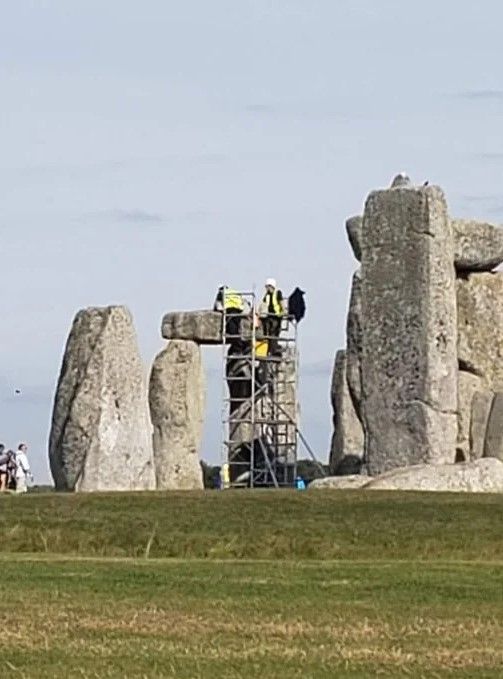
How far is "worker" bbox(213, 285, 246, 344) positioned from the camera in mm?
38688

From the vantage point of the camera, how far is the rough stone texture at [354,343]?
3359cm

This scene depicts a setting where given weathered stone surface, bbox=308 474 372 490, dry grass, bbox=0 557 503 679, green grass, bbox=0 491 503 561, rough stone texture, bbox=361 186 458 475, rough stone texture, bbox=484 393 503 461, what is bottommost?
dry grass, bbox=0 557 503 679

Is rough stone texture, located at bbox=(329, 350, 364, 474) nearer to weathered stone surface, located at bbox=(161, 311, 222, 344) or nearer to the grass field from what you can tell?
weathered stone surface, located at bbox=(161, 311, 222, 344)

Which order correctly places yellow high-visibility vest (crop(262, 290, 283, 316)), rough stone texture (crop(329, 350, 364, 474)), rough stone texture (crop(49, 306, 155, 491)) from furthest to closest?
yellow high-visibility vest (crop(262, 290, 283, 316)) → rough stone texture (crop(329, 350, 364, 474)) → rough stone texture (crop(49, 306, 155, 491))

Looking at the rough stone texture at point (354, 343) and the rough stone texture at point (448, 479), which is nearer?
the rough stone texture at point (448, 479)

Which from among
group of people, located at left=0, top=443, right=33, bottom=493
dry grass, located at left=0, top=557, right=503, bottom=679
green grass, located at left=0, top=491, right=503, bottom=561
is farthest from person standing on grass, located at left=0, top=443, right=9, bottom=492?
dry grass, located at left=0, top=557, right=503, bottom=679

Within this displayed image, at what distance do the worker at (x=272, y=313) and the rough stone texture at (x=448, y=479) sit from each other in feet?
36.0

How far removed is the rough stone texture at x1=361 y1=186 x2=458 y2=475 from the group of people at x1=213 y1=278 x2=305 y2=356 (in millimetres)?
8313

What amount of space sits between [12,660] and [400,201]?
66.9 ft

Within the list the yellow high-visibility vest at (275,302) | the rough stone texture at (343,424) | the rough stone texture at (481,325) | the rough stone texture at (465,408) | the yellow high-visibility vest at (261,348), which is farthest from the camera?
the yellow high-visibility vest at (275,302)

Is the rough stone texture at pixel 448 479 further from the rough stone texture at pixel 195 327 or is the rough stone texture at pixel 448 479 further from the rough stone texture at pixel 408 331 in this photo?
the rough stone texture at pixel 195 327

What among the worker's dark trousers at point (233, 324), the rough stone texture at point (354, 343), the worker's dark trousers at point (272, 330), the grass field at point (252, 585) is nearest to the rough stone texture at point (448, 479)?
the grass field at point (252, 585)

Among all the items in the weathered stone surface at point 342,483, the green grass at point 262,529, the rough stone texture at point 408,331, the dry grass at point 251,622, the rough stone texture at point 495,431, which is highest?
the rough stone texture at point 408,331

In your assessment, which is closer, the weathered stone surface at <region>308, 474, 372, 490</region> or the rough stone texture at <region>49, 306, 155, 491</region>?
the weathered stone surface at <region>308, 474, 372, 490</region>
